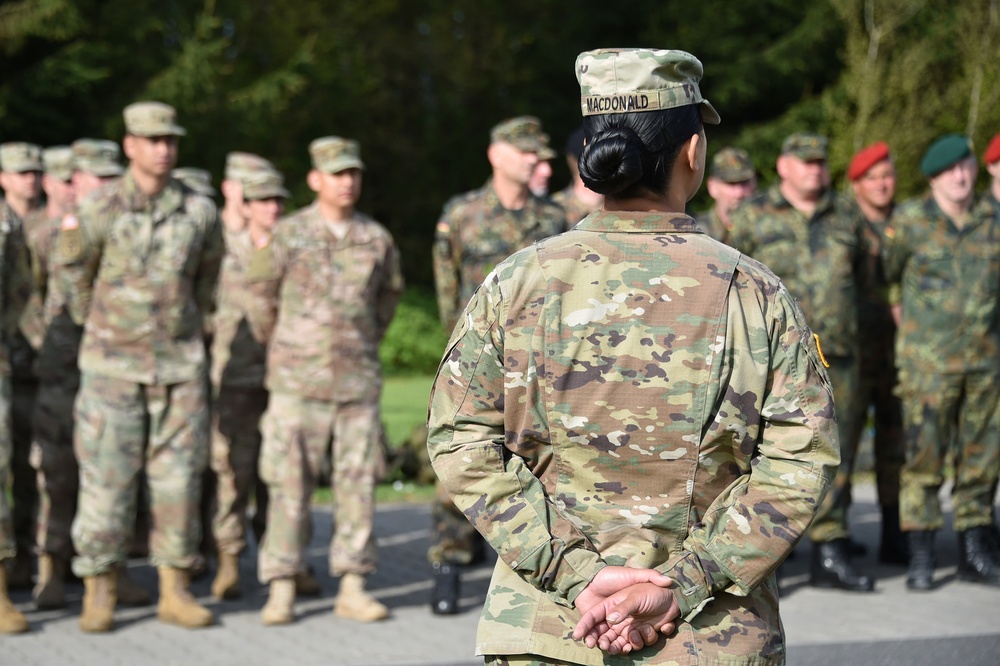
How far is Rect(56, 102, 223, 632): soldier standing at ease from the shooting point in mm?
7297

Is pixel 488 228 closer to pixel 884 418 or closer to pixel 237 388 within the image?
pixel 237 388

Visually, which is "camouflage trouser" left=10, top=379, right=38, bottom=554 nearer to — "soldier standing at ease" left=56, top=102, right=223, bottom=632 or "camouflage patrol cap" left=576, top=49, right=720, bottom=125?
"soldier standing at ease" left=56, top=102, right=223, bottom=632

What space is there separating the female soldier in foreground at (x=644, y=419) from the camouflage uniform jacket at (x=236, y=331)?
5.60 m

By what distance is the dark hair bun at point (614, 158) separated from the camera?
2.90 m

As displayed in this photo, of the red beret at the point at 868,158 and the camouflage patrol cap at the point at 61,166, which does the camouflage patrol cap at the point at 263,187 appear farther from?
the red beret at the point at 868,158

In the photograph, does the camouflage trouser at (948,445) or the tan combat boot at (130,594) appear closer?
the tan combat boot at (130,594)

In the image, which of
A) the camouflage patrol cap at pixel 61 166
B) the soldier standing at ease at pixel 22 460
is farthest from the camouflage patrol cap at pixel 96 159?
the soldier standing at ease at pixel 22 460

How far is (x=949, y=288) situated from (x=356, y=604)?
12.8 ft

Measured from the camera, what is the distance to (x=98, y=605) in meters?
7.26

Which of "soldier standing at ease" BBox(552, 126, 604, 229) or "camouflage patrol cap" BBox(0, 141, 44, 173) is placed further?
"camouflage patrol cap" BBox(0, 141, 44, 173)

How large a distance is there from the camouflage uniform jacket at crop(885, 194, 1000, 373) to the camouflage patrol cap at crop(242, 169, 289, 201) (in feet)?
12.5

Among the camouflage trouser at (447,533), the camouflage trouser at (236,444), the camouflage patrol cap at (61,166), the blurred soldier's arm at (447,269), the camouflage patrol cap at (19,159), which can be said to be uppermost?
the camouflage patrol cap at (19,159)

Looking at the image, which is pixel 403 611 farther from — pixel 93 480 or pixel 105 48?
pixel 105 48

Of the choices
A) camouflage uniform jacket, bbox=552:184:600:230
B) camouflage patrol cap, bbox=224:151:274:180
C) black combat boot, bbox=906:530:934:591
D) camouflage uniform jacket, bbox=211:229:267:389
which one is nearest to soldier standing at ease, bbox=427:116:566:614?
camouflage uniform jacket, bbox=552:184:600:230
